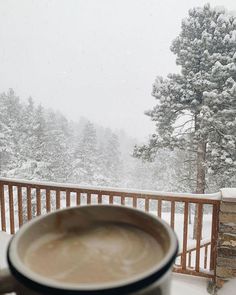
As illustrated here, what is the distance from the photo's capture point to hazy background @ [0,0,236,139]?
2758cm

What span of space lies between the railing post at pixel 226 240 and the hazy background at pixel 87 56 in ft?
80.9

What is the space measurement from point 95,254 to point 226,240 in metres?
2.14

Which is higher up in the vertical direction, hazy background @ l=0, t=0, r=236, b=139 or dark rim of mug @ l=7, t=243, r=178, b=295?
hazy background @ l=0, t=0, r=236, b=139

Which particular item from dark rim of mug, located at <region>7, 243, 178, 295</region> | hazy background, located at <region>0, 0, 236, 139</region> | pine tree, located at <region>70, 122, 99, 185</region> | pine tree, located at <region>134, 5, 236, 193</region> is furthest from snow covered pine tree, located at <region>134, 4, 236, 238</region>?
hazy background, located at <region>0, 0, 236, 139</region>

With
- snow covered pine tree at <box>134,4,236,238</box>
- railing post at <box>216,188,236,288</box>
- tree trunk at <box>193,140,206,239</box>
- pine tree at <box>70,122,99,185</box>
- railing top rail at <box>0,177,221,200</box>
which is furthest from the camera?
pine tree at <box>70,122,99,185</box>

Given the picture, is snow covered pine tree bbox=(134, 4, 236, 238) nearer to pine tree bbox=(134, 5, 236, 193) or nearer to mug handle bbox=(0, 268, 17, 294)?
pine tree bbox=(134, 5, 236, 193)

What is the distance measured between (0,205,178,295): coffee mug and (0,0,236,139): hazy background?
2643cm

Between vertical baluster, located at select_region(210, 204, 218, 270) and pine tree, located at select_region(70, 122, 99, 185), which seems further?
pine tree, located at select_region(70, 122, 99, 185)

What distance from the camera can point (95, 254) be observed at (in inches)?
16.0

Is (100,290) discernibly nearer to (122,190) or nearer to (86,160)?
(122,190)

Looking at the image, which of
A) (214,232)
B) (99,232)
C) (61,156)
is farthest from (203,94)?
(61,156)

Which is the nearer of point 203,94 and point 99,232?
point 99,232

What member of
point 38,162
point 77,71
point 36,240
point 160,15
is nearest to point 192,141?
point 38,162

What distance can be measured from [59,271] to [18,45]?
30.7 meters
